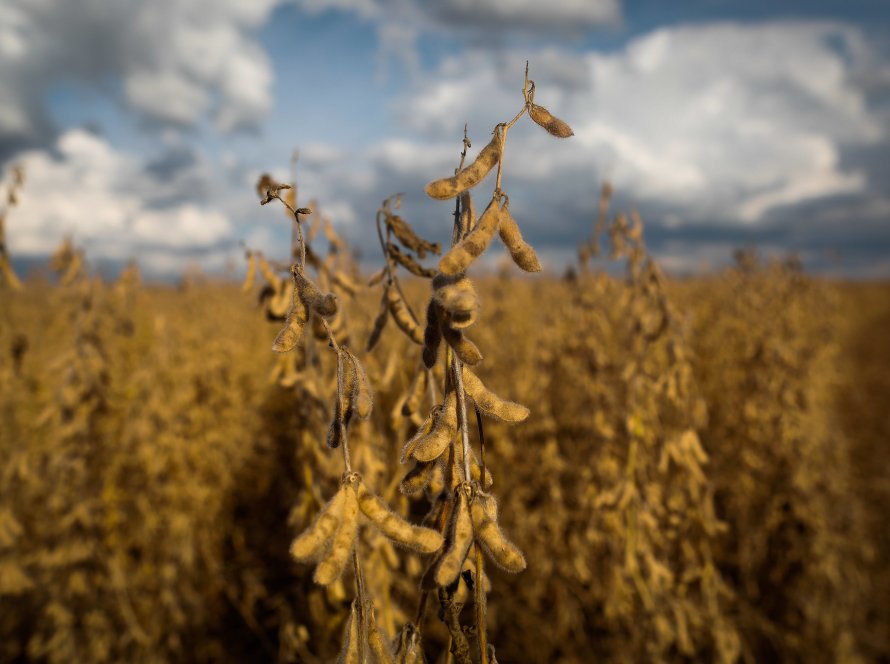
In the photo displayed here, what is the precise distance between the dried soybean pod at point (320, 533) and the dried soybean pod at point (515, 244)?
0.47 m

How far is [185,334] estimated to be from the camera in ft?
23.5

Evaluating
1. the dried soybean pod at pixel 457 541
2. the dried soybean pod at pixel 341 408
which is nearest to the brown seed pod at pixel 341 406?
the dried soybean pod at pixel 341 408

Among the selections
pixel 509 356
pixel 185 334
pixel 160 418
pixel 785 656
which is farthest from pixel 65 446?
pixel 785 656

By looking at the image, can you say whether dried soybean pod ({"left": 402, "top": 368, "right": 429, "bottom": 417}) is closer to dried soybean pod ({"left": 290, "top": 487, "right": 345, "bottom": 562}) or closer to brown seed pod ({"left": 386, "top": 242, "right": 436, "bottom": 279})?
brown seed pod ({"left": 386, "top": 242, "right": 436, "bottom": 279})

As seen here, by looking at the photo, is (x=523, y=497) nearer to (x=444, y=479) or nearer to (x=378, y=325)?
(x=378, y=325)

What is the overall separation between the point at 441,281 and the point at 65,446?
3843 mm

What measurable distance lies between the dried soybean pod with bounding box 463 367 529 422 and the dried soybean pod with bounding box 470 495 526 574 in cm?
14

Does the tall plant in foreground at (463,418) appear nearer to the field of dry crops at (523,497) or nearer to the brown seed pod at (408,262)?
the brown seed pod at (408,262)

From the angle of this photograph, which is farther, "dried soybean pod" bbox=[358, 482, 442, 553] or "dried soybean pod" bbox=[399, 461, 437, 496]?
"dried soybean pod" bbox=[399, 461, 437, 496]

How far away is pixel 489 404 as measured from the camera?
0.99 metres

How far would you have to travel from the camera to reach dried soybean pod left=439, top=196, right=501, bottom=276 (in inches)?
33.8

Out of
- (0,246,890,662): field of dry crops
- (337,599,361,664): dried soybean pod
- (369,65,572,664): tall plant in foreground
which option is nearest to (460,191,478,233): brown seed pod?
(369,65,572,664): tall plant in foreground

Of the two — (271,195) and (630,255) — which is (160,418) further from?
(271,195)

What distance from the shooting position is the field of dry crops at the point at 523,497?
2.83 meters
